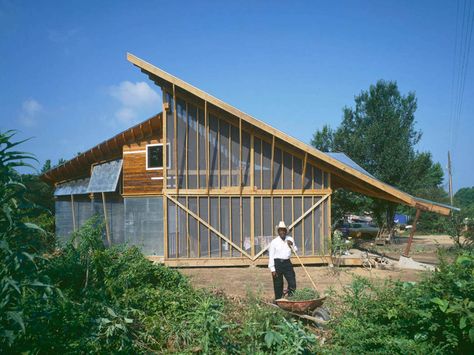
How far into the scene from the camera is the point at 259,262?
13.5 meters

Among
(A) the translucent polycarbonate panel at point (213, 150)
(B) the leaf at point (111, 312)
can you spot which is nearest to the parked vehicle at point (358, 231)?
(A) the translucent polycarbonate panel at point (213, 150)

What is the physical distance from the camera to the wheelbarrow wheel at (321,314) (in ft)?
20.7

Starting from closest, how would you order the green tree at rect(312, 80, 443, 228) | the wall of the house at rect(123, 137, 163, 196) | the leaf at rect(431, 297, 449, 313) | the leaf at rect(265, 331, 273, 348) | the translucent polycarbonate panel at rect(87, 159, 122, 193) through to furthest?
1. the leaf at rect(265, 331, 273, 348)
2. the leaf at rect(431, 297, 449, 313)
3. the wall of the house at rect(123, 137, 163, 196)
4. the translucent polycarbonate panel at rect(87, 159, 122, 193)
5. the green tree at rect(312, 80, 443, 228)

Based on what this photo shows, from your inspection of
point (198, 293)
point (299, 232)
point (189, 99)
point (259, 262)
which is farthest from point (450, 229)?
point (198, 293)

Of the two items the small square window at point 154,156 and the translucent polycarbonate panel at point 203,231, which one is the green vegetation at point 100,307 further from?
the small square window at point 154,156

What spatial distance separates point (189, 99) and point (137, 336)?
33.0 ft

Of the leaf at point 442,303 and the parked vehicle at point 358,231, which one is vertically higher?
the leaf at point 442,303

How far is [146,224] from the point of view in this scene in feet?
46.8

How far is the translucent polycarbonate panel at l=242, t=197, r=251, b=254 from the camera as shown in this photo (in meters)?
13.6

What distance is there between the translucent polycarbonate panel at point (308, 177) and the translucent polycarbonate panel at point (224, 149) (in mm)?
3090

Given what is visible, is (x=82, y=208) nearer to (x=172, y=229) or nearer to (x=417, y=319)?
(x=172, y=229)

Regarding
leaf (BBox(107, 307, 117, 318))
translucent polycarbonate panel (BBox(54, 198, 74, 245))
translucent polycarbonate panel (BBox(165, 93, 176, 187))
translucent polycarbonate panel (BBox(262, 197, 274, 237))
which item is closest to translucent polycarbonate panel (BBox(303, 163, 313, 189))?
translucent polycarbonate panel (BBox(262, 197, 274, 237))

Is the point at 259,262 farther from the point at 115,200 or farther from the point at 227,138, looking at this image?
the point at 115,200

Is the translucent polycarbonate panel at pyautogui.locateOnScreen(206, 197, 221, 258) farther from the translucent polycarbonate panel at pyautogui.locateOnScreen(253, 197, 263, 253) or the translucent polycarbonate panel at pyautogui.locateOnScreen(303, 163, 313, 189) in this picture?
the translucent polycarbonate panel at pyautogui.locateOnScreen(303, 163, 313, 189)
